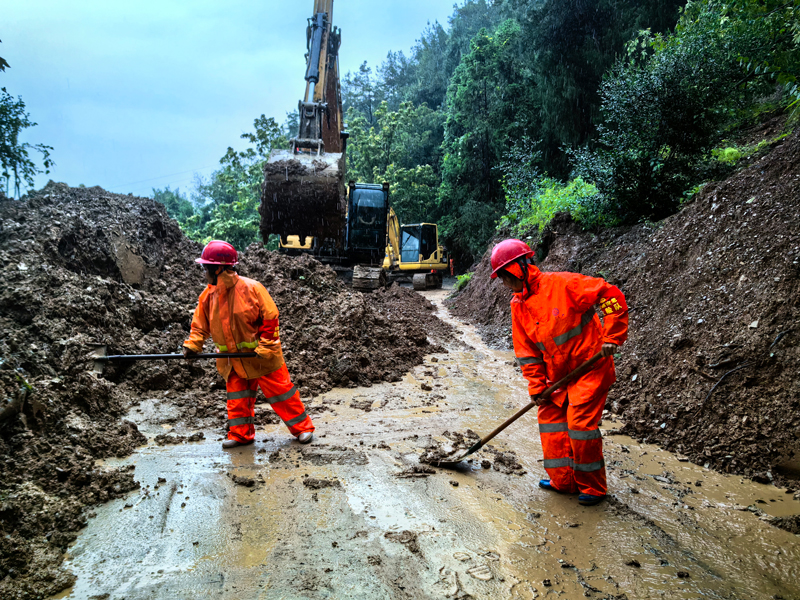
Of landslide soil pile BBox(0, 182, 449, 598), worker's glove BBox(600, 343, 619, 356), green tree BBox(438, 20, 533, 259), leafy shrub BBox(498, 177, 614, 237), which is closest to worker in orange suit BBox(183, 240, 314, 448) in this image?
landslide soil pile BBox(0, 182, 449, 598)

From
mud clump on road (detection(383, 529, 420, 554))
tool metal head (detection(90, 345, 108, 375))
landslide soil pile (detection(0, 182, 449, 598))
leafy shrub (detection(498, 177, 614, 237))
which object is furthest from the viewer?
leafy shrub (detection(498, 177, 614, 237))

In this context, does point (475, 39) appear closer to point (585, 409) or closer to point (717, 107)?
point (717, 107)

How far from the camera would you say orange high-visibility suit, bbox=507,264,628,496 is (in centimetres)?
342

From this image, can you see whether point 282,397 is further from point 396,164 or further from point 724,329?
point 396,164

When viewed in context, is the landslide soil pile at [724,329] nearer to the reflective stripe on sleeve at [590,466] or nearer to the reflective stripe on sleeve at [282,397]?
the reflective stripe on sleeve at [590,466]

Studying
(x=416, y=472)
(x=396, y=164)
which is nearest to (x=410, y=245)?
(x=396, y=164)

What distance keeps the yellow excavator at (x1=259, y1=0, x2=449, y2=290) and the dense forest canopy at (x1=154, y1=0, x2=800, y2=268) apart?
4.34 meters

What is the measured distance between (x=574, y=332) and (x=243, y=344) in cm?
284

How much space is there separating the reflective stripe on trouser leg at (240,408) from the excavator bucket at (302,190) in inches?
221

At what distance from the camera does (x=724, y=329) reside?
4.77m

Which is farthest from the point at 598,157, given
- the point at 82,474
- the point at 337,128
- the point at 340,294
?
the point at 82,474

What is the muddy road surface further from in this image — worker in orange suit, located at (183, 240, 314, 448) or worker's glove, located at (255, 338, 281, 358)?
worker's glove, located at (255, 338, 281, 358)

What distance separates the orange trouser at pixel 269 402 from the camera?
4566 millimetres

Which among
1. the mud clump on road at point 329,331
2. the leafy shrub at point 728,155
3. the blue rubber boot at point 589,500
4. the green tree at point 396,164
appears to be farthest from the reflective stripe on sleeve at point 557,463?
the green tree at point 396,164
